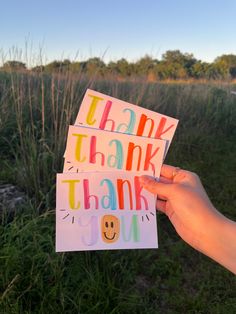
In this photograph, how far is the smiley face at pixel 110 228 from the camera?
1394mm

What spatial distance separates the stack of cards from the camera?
138cm

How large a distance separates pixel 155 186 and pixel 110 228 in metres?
0.21

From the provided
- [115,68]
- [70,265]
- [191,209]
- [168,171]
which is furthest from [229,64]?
[191,209]

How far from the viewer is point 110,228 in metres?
1.40

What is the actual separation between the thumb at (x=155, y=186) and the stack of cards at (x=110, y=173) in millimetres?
27

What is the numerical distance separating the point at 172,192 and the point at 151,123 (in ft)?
0.79

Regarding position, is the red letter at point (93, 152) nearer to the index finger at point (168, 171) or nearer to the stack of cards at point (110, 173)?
the stack of cards at point (110, 173)

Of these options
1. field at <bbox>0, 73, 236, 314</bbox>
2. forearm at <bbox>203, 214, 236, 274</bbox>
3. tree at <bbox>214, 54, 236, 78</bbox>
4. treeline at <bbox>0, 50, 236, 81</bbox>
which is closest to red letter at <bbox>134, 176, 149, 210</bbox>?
forearm at <bbox>203, 214, 236, 274</bbox>

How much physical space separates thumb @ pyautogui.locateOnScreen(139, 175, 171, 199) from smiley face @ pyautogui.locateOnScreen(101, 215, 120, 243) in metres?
0.15

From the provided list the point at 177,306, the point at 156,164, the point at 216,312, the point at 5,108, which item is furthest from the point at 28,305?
the point at 5,108

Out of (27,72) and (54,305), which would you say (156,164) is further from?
(27,72)

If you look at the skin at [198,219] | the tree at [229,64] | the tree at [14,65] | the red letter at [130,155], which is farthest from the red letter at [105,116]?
the tree at [229,64]

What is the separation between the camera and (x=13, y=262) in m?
2.57

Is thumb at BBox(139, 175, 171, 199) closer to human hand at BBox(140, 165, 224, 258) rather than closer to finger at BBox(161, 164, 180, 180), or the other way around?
human hand at BBox(140, 165, 224, 258)
